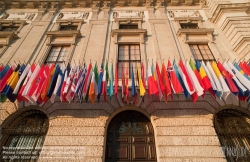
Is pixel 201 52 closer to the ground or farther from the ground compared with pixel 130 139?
farther from the ground

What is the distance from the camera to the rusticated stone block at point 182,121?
6625 millimetres

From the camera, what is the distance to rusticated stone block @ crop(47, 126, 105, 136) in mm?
6406

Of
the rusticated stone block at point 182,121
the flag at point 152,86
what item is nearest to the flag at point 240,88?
the rusticated stone block at point 182,121

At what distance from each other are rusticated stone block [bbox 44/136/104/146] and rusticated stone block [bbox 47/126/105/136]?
166 millimetres

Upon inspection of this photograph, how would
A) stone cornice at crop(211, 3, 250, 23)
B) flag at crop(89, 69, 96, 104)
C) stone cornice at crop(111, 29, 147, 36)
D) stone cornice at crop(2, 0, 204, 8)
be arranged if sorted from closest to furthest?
flag at crop(89, 69, 96, 104)
stone cornice at crop(111, 29, 147, 36)
stone cornice at crop(211, 3, 250, 23)
stone cornice at crop(2, 0, 204, 8)

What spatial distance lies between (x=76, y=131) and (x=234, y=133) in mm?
7034

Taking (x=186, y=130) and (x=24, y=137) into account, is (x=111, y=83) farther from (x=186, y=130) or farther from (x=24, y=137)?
(x=24, y=137)

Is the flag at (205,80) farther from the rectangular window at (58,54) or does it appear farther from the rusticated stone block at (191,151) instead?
the rectangular window at (58,54)

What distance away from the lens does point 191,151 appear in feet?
19.4

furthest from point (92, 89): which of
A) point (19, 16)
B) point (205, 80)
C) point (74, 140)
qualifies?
point (19, 16)

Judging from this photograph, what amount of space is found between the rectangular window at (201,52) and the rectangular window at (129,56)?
370 cm

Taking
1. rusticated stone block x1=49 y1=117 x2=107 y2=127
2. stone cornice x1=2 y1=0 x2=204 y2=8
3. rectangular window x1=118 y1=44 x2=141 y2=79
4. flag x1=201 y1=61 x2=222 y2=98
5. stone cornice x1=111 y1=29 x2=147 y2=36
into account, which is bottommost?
rusticated stone block x1=49 y1=117 x2=107 y2=127

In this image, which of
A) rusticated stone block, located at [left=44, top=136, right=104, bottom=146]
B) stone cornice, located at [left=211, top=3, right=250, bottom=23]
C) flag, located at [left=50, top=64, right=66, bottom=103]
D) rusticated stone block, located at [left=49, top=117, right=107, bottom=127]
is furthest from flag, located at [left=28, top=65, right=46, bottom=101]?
→ stone cornice, located at [left=211, top=3, right=250, bottom=23]

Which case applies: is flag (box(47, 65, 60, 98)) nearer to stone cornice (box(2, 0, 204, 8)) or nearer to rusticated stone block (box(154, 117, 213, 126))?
rusticated stone block (box(154, 117, 213, 126))
